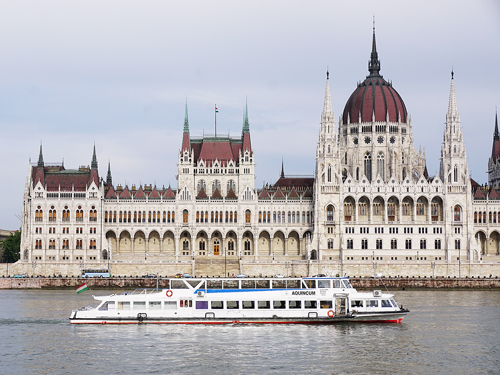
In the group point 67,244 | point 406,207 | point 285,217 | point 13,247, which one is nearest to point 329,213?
point 285,217

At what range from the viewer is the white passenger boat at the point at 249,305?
74812 millimetres

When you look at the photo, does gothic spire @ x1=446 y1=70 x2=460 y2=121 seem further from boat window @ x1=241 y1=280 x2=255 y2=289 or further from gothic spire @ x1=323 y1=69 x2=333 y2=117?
Answer: boat window @ x1=241 y1=280 x2=255 y2=289

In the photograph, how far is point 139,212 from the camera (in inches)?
5561

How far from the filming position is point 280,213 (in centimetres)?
14200

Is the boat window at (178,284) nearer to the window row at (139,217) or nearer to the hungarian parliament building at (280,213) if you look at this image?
the hungarian parliament building at (280,213)

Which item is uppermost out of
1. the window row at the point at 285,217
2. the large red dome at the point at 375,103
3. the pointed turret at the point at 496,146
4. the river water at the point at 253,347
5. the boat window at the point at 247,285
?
the large red dome at the point at 375,103

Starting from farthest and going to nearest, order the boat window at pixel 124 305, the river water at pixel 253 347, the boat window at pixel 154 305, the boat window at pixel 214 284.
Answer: the boat window at pixel 214 284 < the boat window at pixel 154 305 < the boat window at pixel 124 305 < the river water at pixel 253 347

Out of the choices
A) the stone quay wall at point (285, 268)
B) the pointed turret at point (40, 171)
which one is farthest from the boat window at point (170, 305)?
the pointed turret at point (40, 171)

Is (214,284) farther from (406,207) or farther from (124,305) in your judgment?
(406,207)

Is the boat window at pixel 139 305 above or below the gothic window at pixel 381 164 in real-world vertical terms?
below

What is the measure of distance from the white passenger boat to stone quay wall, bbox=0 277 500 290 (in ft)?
141

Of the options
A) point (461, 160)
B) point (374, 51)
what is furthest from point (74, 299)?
point (374, 51)

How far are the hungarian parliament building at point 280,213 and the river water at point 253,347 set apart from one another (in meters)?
54.6

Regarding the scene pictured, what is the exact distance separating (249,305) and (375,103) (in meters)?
80.4
